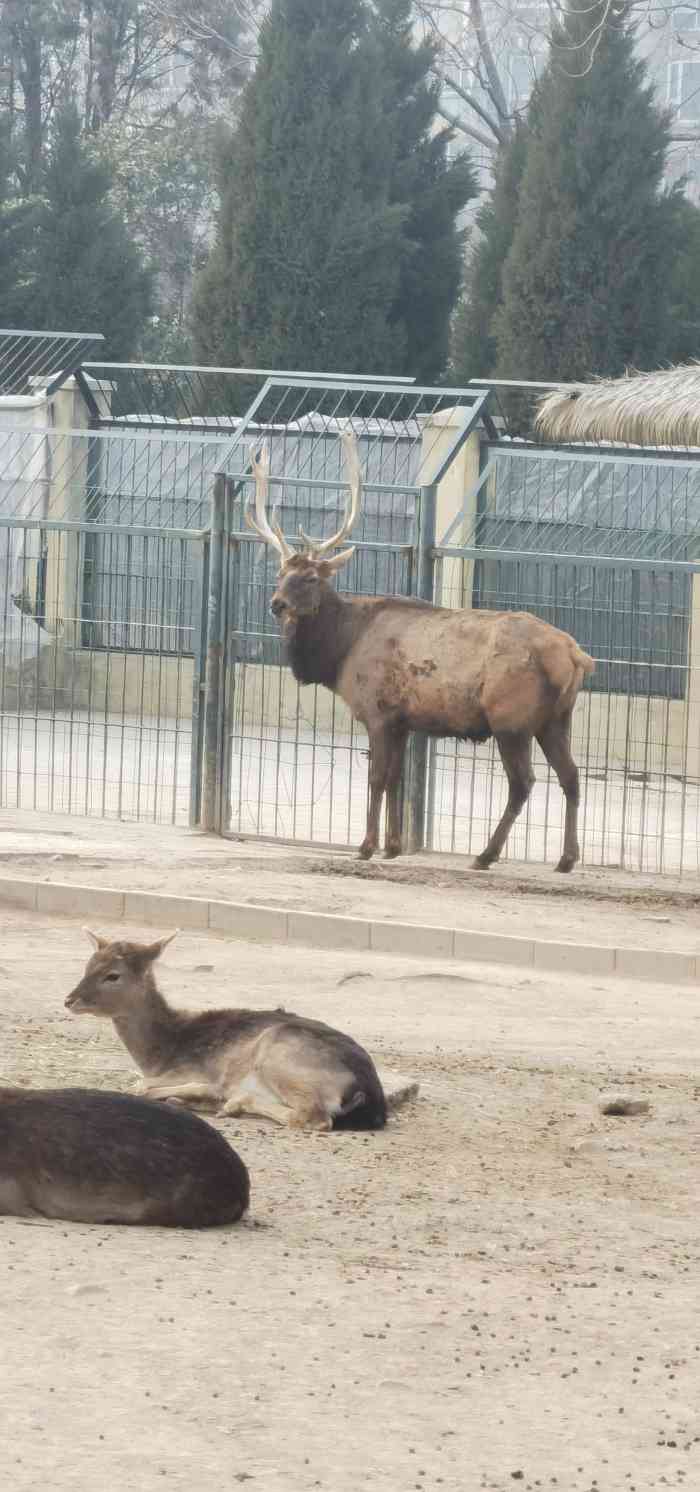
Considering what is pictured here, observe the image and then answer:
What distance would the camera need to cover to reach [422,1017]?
945 centimetres

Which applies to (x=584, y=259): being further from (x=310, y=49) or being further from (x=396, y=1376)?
(x=396, y=1376)

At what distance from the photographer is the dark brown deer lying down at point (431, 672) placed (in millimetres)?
13531

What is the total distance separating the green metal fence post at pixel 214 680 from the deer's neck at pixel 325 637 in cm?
49

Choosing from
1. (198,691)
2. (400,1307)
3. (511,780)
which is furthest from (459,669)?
(400,1307)

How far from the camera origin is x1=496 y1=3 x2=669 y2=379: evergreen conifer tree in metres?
28.9

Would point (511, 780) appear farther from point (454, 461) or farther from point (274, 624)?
point (454, 461)

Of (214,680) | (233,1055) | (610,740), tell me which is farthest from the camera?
(610,740)

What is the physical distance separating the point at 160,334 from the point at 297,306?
25.7ft

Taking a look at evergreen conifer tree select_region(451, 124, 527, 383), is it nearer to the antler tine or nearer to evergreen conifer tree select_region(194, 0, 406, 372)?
evergreen conifer tree select_region(194, 0, 406, 372)

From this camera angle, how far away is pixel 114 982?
24.9 feet

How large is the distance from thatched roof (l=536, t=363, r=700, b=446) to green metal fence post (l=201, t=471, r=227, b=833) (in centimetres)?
904

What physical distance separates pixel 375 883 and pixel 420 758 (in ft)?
5.92

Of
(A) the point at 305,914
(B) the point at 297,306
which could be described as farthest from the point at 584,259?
(A) the point at 305,914

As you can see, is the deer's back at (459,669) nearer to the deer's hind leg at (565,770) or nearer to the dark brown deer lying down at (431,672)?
the dark brown deer lying down at (431,672)
